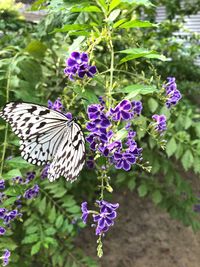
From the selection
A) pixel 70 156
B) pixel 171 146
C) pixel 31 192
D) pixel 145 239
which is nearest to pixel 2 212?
pixel 31 192

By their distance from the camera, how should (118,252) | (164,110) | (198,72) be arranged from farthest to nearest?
1. (118,252)
2. (198,72)
3. (164,110)

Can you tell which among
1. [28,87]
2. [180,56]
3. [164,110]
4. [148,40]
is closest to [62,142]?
[28,87]

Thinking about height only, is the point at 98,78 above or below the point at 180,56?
above

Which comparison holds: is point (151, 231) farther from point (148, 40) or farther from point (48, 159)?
point (48, 159)

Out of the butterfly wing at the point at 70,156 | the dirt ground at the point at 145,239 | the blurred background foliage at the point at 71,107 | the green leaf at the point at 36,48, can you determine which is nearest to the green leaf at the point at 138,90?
the butterfly wing at the point at 70,156

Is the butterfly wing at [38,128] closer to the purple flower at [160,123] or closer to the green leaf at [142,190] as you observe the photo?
→ the purple flower at [160,123]

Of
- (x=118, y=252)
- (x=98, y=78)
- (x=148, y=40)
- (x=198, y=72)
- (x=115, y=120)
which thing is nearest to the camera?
(x=115, y=120)

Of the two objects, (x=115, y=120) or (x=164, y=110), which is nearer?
(x=115, y=120)
